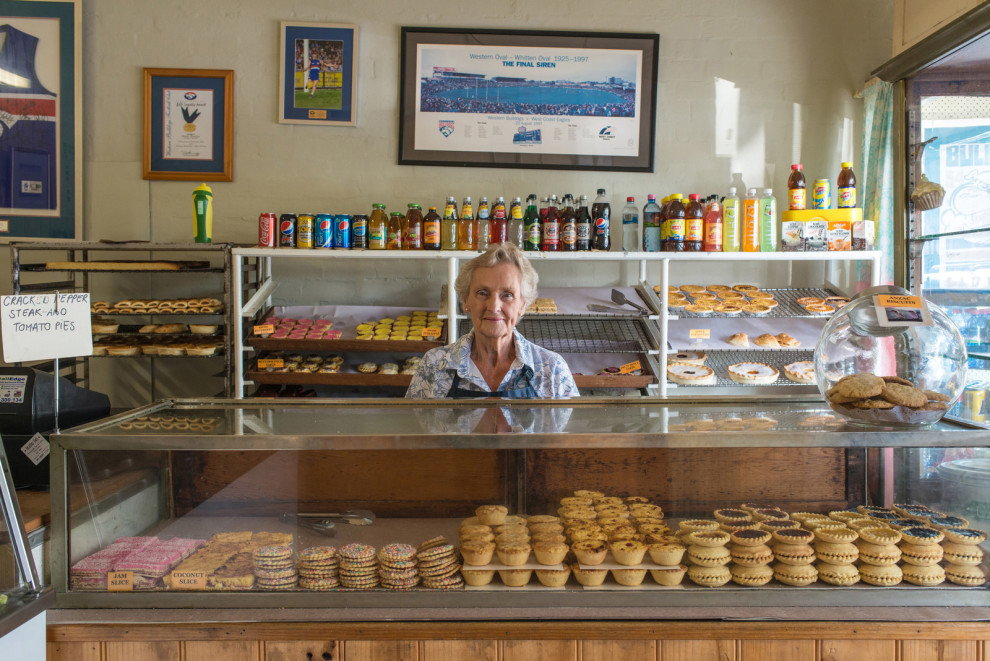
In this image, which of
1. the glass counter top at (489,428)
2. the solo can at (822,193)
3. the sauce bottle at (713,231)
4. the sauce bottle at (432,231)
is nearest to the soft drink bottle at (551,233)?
the sauce bottle at (432,231)

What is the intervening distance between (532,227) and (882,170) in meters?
2.04

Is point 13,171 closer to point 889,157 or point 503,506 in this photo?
point 503,506

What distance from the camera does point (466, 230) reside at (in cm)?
422

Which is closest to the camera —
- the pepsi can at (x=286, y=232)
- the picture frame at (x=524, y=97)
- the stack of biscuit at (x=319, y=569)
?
the stack of biscuit at (x=319, y=569)

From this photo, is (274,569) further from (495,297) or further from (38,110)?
(38,110)

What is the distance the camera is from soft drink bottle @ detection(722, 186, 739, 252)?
4152mm

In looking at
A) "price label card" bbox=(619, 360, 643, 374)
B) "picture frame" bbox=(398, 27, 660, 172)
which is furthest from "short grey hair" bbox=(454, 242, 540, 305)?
"picture frame" bbox=(398, 27, 660, 172)

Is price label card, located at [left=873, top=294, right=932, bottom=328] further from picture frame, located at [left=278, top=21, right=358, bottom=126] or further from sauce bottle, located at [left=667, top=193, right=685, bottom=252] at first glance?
picture frame, located at [left=278, top=21, right=358, bottom=126]

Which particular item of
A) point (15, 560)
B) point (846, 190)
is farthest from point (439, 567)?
point (846, 190)

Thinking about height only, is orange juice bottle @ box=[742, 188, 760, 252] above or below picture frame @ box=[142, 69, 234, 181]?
below

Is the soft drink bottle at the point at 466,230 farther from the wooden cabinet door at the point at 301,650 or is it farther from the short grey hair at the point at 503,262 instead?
the wooden cabinet door at the point at 301,650

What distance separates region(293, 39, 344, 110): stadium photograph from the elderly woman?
7.85ft

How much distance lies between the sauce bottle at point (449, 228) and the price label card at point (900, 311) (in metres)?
2.66

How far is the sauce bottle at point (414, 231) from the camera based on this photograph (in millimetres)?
4066
